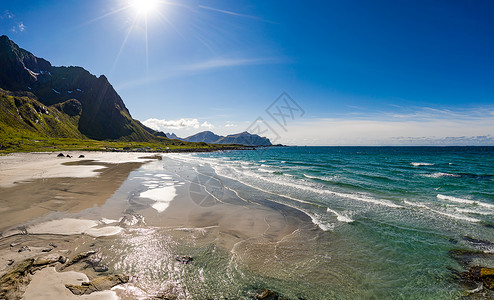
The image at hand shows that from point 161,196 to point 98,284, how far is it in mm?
13247

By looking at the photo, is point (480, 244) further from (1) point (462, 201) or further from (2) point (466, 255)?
(1) point (462, 201)

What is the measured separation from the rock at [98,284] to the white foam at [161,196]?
8388 mm

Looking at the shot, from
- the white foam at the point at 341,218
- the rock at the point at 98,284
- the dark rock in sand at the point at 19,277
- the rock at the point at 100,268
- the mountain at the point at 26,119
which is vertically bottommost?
the white foam at the point at 341,218

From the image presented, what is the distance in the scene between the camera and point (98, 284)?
658 centimetres

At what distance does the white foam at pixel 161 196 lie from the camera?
16381mm

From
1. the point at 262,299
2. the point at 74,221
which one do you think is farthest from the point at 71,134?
the point at 262,299

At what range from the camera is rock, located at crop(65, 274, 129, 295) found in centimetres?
620

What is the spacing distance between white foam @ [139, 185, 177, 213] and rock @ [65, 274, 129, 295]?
839 centimetres

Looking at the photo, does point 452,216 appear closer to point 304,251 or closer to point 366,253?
point 366,253

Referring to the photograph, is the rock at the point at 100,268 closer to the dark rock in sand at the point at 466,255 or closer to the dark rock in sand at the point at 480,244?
the dark rock in sand at the point at 466,255

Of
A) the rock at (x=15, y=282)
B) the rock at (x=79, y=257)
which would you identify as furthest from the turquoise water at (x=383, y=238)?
the rock at (x=15, y=282)

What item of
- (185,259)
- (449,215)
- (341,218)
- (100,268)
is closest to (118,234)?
(100,268)

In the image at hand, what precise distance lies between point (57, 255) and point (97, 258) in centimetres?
153

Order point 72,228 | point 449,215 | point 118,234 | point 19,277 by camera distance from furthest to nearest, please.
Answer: point 449,215
point 72,228
point 118,234
point 19,277
